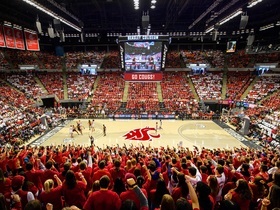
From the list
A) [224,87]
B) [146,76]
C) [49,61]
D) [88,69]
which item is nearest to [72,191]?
[146,76]

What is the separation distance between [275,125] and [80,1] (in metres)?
23.7

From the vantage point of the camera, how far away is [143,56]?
20.2 meters

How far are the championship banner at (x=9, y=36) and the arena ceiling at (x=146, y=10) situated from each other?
2772mm

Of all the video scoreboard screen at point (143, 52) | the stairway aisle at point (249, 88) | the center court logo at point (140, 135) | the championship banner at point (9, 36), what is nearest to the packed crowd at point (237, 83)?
the stairway aisle at point (249, 88)

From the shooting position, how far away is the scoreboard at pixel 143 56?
1869 centimetres

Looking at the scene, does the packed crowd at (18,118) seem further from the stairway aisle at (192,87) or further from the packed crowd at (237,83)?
the packed crowd at (237,83)

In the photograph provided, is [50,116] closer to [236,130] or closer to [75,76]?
[75,76]

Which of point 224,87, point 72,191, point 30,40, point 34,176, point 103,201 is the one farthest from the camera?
point 224,87

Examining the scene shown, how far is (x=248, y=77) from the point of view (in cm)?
3350

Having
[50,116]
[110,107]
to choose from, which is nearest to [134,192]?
[50,116]

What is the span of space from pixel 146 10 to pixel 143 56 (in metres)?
8.01

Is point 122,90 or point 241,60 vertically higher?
point 241,60

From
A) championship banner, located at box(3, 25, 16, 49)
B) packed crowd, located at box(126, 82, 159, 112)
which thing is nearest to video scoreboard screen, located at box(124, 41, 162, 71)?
packed crowd, located at box(126, 82, 159, 112)

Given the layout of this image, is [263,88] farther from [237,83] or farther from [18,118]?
[18,118]
